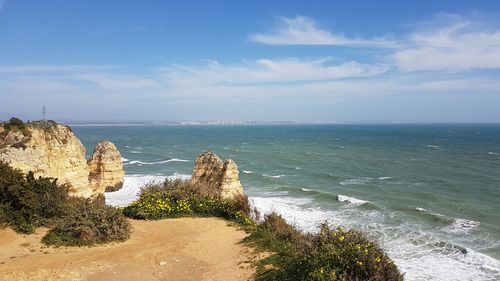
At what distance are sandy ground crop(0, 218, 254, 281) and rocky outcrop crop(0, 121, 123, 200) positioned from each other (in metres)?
7.29

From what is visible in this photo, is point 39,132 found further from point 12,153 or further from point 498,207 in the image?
point 498,207

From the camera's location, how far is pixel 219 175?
27703 millimetres

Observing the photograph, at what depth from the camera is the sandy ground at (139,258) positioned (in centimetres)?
1021

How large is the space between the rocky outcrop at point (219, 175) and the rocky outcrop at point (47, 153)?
7.06 metres

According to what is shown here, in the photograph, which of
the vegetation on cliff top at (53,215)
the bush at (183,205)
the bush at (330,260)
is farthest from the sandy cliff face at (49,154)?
the bush at (330,260)

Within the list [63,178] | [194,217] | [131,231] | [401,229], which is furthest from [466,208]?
[63,178]

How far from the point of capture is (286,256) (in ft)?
36.2

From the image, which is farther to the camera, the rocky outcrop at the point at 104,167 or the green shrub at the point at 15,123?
the rocky outcrop at the point at 104,167

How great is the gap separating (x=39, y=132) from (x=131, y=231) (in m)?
11.7

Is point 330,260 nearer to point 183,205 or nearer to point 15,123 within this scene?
point 183,205

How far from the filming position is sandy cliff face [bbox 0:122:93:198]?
19781 millimetres

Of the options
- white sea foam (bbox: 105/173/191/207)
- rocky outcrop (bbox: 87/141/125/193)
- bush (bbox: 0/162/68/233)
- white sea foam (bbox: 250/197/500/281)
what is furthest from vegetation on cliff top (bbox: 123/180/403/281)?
rocky outcrop (bbox: 87/141/125/193)

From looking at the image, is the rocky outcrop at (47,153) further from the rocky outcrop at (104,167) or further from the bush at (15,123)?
the rocky outcrop at (104,167)

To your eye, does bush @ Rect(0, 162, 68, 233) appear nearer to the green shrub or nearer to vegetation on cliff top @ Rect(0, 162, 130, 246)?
vegetation on cliff top @ Rect(0, 162, 130, 246)
